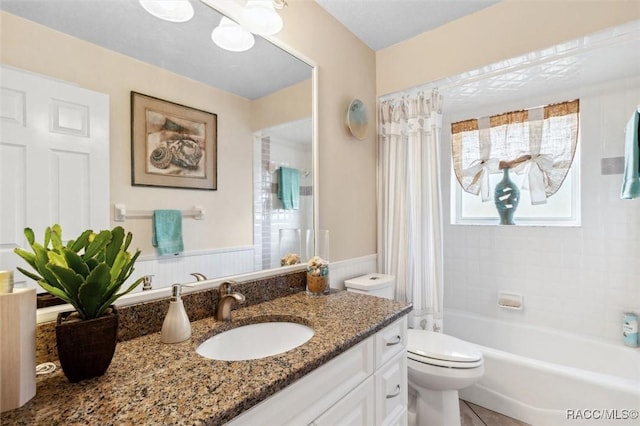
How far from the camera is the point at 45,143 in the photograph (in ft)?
2.53

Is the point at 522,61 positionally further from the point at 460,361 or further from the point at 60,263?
the point at 60,263

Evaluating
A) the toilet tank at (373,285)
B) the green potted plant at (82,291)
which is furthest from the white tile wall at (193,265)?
the toilet tank at (373,285)

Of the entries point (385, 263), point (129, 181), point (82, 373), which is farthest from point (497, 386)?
point (129, 181)

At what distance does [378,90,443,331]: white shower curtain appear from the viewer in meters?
1.94

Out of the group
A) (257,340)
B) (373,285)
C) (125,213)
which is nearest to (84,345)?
(125,213)

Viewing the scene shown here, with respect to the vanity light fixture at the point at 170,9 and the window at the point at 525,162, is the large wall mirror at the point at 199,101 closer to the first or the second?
the vanity light fixture at the point at 170,9

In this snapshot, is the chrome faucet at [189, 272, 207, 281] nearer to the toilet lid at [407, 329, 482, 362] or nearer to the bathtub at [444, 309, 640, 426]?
the toilet lid at [407, 329, 482, 362]

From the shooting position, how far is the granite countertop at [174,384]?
1.86ft

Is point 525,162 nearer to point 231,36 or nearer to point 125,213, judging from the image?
point 231,36

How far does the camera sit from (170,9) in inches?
41.0

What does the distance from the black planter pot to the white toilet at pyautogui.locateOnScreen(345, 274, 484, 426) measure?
4.15 ft

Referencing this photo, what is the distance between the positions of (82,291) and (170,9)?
978 mm

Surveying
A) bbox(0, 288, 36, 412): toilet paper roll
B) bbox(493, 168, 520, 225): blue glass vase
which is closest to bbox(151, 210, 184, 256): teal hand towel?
bbox(0, 288, 36, 412): toilet paper roll

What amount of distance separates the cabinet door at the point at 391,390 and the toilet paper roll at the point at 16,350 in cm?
98
